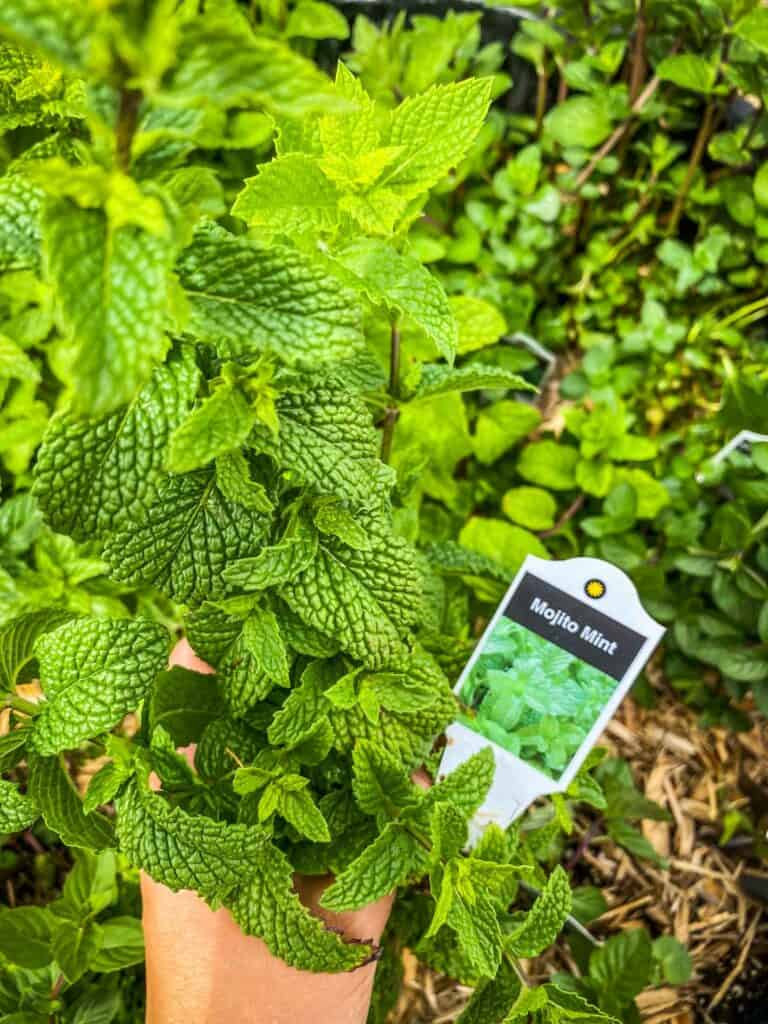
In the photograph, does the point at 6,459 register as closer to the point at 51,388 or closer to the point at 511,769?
the point at 51,388

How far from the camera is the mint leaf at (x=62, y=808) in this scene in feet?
2.86

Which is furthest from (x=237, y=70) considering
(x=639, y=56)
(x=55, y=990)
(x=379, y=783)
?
(x=639, y=56)

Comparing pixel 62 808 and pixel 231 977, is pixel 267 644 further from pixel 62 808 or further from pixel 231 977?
pixel 231 977

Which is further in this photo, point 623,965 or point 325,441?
point 623,965

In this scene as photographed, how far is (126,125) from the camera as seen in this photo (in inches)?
20.5

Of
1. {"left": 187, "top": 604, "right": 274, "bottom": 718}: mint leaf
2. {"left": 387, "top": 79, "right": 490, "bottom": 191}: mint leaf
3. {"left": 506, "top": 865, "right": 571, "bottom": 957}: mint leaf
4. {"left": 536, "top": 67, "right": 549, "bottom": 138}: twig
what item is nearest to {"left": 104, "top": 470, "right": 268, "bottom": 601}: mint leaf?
{"left": 187, "top": 604, "right": 274, "bottom": 718}: mint leaf

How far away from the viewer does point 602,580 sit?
3.36 feet

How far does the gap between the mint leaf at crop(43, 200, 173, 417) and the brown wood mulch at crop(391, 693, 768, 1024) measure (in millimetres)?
1224

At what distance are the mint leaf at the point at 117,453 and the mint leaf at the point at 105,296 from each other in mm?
138

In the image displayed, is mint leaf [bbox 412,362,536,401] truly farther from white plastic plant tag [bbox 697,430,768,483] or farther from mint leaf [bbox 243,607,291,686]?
white plastic plant tag [bbox 697,430,768,483]

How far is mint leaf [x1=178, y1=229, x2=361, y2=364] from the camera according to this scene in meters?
0.62

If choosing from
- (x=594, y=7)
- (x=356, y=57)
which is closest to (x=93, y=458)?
(x=356, y=57)

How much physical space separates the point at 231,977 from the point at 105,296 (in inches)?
29.4

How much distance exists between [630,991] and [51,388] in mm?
1379
